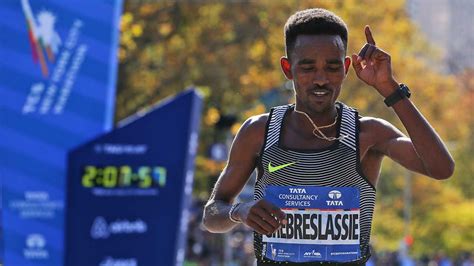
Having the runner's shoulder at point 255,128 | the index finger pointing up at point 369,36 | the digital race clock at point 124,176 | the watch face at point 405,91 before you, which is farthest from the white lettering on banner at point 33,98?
the watch face at point 405,91

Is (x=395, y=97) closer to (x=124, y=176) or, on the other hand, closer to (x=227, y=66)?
(x=124, y=176)

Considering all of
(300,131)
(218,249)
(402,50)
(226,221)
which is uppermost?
(402,50)

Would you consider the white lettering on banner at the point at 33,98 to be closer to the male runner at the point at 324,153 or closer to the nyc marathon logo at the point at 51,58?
the nyc marathon logo at the point at 51,58

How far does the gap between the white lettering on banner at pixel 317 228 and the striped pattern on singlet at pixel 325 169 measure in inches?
3.4

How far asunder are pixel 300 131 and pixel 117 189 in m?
5.85

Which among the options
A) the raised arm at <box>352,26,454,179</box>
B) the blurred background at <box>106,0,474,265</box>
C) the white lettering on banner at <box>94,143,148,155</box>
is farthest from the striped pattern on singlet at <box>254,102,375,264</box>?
the blurred background at <box>106,0,474,265</box>

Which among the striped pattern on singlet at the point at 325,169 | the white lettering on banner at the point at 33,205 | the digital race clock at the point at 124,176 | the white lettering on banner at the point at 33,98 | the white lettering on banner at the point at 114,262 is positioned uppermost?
the white lettering on banner at the point at 33,98

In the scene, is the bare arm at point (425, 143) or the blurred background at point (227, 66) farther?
the blurred background at point (227, 66)

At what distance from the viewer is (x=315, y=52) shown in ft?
14.6

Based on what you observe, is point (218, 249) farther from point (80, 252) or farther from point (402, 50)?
point (80, 252)

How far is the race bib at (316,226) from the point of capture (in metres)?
4.45

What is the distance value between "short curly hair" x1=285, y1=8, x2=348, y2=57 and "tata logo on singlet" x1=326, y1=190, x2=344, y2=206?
1.78ft

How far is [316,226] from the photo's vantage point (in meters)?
4.46

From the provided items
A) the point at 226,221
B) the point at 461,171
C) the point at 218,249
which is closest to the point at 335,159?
the point at 226,221
